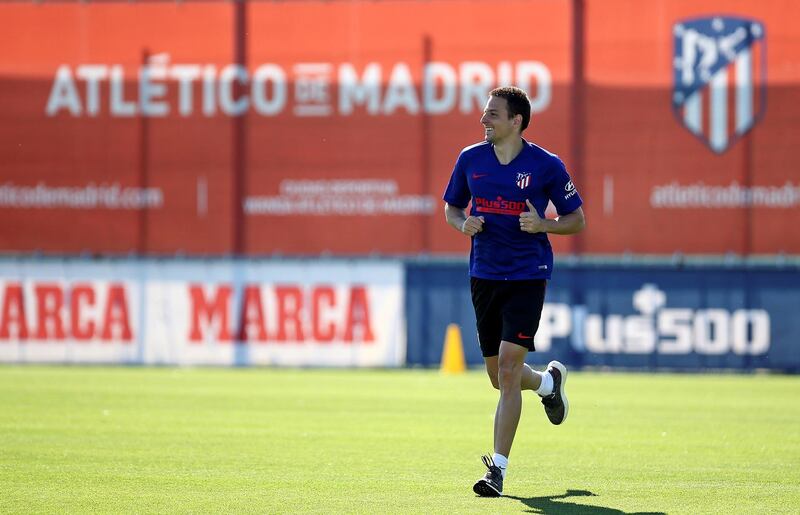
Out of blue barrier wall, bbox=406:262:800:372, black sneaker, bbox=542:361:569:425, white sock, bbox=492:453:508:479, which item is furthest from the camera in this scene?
blue barrier wall, bbox=406:262:800:372

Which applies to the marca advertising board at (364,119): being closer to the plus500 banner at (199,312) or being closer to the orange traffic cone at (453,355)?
the plus500 banner at (199,312)

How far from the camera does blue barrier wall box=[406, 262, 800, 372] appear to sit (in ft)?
65.0

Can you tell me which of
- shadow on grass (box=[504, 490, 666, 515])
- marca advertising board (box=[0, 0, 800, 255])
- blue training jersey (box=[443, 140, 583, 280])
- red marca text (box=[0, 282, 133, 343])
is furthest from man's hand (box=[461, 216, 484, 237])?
marca advertising board (box=[0, 0, 800, 255])

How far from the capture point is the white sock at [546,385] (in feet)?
30.0

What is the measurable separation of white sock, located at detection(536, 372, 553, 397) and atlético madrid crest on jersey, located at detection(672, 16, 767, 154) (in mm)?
13514

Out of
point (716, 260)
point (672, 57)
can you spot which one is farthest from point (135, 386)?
point (672, 57)

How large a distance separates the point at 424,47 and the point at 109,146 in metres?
5.48

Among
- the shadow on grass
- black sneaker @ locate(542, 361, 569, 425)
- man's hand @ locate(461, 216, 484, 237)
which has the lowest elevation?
the shadow on grass

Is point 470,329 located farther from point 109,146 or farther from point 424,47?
point 109,146

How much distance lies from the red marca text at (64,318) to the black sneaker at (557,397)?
12.5 meters

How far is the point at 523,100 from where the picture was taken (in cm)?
843

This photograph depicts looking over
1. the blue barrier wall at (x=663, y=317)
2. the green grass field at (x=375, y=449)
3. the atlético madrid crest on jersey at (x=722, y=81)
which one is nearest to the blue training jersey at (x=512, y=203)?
the green grass field at (x=375, y=449)

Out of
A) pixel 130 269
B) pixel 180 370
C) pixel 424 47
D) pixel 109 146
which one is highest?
pixel 424 47

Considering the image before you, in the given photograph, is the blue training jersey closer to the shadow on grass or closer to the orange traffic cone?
the shadow on grass
